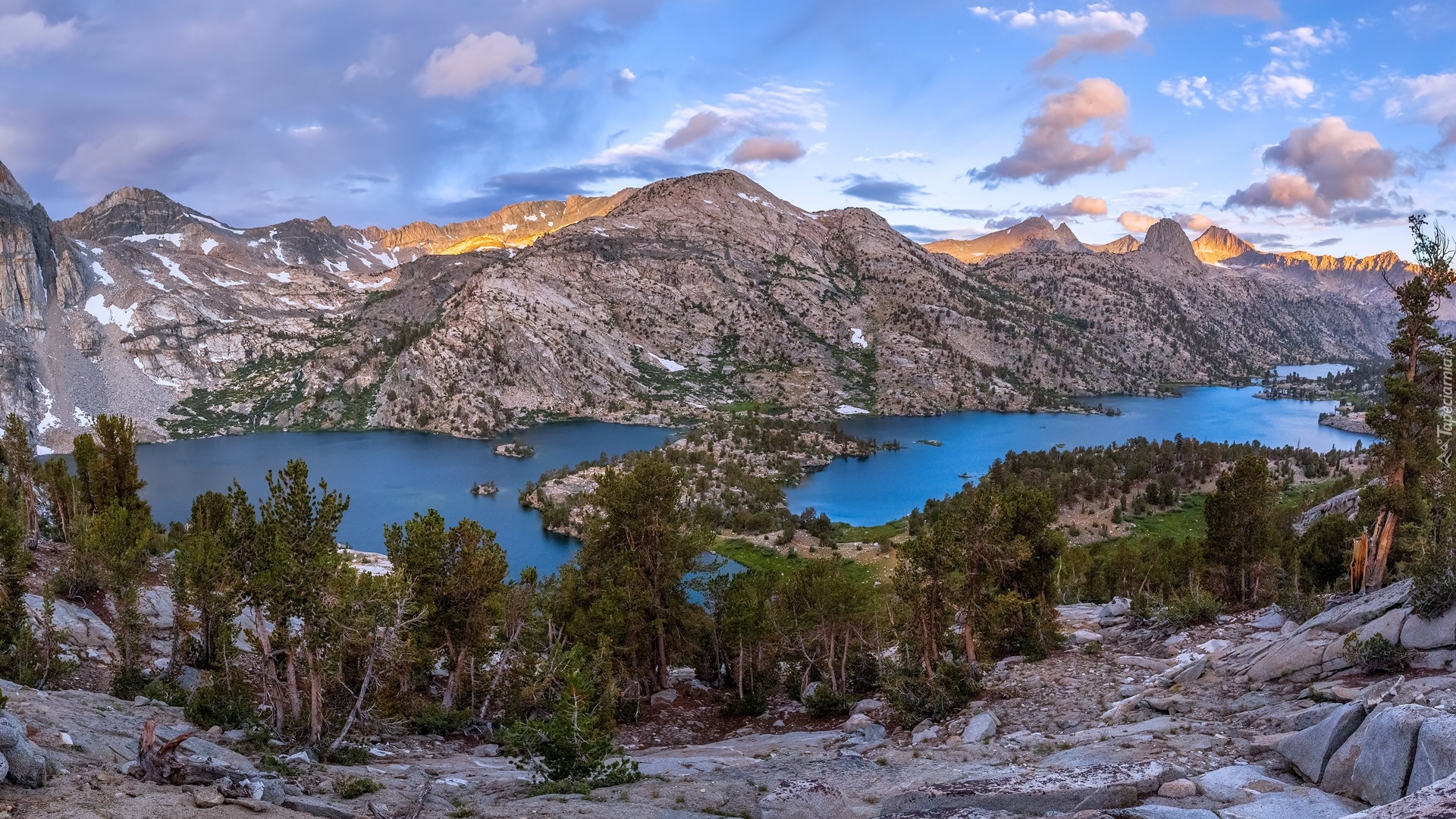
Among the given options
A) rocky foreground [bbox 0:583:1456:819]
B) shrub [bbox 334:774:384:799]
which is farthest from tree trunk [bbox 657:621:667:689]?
shrub [bbox 334:774:384:799]

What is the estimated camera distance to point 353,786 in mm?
12812

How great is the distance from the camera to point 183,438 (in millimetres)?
155500

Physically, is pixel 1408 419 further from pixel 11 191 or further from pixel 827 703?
pixel 11 191

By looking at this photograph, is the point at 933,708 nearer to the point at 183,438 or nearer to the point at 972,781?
the point at 972,781

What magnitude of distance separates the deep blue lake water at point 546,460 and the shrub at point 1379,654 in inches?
2919

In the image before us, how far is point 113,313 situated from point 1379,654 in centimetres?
24669

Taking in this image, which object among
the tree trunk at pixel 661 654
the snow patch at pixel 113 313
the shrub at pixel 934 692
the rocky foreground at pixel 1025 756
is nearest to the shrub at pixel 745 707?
the tree trunk at pixel 661 654

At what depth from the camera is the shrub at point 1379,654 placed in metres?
13.1

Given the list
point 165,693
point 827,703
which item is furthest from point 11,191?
point 827,703

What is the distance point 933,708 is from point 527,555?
7108cm

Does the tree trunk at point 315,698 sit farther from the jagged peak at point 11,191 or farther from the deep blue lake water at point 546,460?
the jagged peak at point 11,191

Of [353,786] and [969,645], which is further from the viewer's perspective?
[969,645]

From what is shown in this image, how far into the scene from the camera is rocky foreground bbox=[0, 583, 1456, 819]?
948 centimetres

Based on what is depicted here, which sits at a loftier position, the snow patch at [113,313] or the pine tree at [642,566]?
the snow patch at [113,313]
